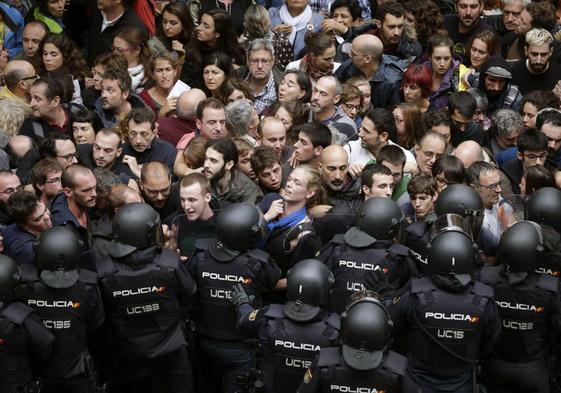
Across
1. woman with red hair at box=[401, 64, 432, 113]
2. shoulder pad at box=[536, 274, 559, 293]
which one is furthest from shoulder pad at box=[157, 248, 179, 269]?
woman with red hair at box=[401, 64, 432, 113]

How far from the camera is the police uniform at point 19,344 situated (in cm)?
717

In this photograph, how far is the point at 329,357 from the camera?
6637 millimetres

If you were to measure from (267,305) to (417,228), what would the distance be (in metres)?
1.36

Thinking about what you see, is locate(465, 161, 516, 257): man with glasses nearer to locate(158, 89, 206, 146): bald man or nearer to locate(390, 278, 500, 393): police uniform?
locate(390, 278, 500, 393): police uniform

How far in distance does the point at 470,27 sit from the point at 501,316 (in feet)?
17.5

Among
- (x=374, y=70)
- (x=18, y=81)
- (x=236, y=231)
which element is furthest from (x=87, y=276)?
(x=374, y=70)

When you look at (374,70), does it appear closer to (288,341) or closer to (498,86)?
(498,86)

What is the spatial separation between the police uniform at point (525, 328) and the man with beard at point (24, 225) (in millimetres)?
3250

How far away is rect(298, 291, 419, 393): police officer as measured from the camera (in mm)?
6543

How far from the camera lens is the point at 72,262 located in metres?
7.51

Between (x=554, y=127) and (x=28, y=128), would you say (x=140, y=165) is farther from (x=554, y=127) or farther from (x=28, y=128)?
(x=554, y=127)

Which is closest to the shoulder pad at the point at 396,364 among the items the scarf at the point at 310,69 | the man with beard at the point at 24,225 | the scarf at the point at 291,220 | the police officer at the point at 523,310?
the police officer at the point at 523,310

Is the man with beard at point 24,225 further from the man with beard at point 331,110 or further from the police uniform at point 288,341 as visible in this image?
the man with beard at point 331,110

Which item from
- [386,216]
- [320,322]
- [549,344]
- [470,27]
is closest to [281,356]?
[320,322]
